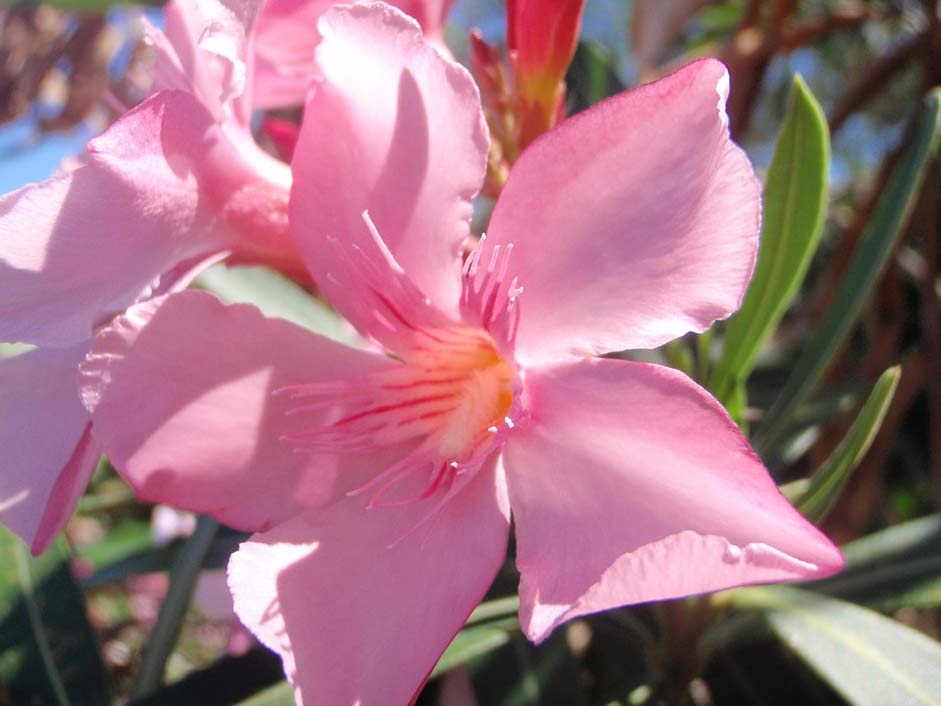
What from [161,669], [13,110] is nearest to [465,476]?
[161,669]

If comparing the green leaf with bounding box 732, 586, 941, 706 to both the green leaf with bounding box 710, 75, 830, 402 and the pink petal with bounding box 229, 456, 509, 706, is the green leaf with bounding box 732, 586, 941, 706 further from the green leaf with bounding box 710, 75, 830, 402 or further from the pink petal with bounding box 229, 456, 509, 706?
the pink petal with bounding box 229, 456, 509, 706

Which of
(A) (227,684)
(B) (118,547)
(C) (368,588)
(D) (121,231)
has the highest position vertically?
(D) (121,231)

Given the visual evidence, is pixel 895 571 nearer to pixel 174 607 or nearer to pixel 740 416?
pixel 740 416

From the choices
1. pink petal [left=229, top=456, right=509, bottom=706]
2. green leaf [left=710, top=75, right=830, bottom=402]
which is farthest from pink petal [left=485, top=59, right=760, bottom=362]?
green leaf [left=710, top=75, right=830, bottom=402]

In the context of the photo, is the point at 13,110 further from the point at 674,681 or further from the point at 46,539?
the point at 674,681

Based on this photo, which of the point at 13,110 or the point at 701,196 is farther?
the point at 13,110

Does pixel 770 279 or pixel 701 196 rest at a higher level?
pixel 701 196

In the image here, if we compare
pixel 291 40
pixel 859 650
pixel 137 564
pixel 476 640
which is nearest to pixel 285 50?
pixel 291 40
